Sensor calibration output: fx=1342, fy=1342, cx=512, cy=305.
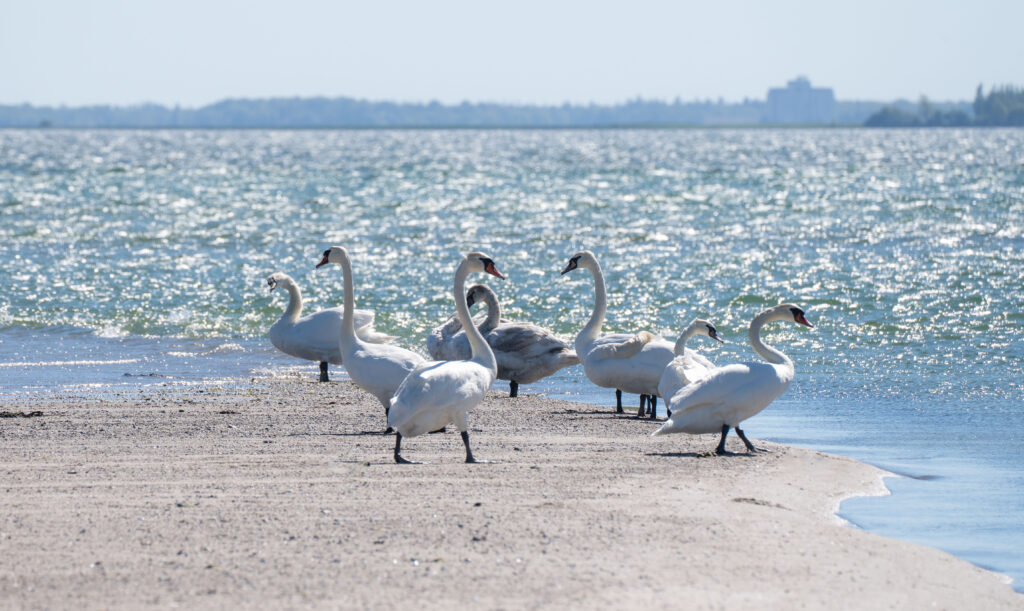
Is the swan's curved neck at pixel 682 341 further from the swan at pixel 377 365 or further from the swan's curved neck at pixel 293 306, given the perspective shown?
the swan's curved neck at pixel 293 306

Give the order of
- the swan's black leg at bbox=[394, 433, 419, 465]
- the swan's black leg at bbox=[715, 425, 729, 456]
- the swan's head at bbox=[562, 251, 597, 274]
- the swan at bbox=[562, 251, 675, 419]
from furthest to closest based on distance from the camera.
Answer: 1. the swan's head at bbox=[562, 251, 597, 274]
2. the swan at bbox=[562, 251, 675, 419]
3. the swan's black leg at bbox=[715, 425, 729, 456]
4. the swan's black leg at bbox=[394, 433, 419, 465]

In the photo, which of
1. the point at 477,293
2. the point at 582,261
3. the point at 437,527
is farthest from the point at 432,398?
the point at 477,293

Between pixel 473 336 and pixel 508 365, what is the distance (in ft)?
8.78

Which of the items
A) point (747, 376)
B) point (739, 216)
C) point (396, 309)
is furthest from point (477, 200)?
point (747, 376)

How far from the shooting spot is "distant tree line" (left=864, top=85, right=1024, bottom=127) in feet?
560

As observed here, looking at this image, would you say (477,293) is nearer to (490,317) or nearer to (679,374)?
(490,317)

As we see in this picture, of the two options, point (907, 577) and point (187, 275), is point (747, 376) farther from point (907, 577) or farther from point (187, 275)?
point (187, 275)

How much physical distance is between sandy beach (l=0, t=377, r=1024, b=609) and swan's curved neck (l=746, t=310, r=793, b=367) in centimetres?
65

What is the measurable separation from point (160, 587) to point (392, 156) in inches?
2985

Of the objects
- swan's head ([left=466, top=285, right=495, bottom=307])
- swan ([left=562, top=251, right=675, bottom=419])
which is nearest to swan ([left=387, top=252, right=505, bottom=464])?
swan ([left=562, top=251, right=675, bottom=419])

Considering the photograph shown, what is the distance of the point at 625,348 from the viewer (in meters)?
10.1

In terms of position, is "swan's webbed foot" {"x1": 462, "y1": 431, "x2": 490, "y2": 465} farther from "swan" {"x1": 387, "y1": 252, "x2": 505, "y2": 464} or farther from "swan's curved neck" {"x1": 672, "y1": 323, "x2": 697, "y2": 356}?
"swan's curved neck" {"x1": 672, "y1": 323, "x2": 697, "y2": 356}

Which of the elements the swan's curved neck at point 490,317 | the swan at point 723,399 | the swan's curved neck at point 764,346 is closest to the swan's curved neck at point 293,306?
the swan's curved neck at point 490,317

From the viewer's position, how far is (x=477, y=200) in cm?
4038
